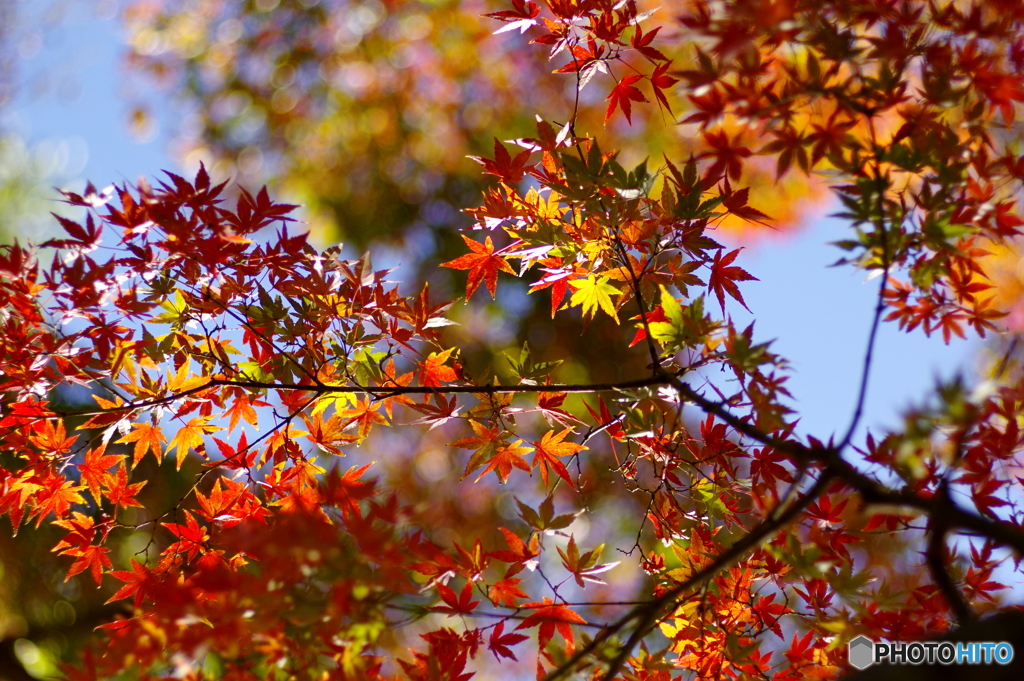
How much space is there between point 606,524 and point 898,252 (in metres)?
5.09

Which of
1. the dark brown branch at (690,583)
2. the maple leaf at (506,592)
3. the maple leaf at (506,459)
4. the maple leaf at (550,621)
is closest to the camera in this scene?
the dark brown branch at (690,583)

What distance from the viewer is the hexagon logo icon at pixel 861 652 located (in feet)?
4.48

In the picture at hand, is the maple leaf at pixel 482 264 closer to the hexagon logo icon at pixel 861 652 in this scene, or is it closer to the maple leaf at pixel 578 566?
the maple leaf at pixel 578 566

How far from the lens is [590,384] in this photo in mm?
1532

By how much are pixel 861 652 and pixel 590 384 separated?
29.5 inches

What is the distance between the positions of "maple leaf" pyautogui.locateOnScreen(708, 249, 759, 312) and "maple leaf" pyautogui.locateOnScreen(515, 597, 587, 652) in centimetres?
73

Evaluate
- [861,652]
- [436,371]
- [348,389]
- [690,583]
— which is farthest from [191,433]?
[861,652]

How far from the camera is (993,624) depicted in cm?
84

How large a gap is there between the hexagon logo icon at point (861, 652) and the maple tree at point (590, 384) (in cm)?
4

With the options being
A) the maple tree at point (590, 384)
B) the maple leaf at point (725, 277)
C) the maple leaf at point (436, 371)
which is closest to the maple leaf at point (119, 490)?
the maple tree at point (590, 384)

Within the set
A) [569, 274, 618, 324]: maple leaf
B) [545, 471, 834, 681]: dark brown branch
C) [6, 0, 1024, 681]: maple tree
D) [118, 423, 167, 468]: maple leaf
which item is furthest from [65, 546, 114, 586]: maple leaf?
[569, 274, 618, 324]: maple leaf

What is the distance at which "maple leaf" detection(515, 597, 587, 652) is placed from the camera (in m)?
1.32

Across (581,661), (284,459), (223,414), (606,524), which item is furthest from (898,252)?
(606,524)

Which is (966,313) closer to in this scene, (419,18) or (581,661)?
(581,661)
